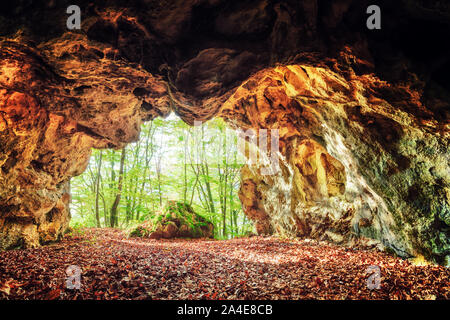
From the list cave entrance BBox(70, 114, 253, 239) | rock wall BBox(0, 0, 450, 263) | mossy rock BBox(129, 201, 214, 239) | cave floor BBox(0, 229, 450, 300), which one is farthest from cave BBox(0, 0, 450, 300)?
cave entrance BBox(70, 114, 253, 239)

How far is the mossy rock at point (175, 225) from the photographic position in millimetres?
11422

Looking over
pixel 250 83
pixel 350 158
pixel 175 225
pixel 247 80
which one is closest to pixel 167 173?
pixel 175 225

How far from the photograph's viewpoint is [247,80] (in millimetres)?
5777

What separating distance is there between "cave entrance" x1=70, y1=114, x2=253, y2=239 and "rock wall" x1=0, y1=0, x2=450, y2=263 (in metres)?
9.28

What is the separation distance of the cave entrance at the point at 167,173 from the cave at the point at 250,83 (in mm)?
9286

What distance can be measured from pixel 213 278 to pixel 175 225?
7527 millimetres

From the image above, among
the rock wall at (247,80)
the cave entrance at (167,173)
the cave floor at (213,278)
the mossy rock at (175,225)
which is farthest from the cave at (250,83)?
the cave entrance at (167,173)

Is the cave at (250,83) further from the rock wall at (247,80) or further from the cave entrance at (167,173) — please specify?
the cave entrance at (167,173)

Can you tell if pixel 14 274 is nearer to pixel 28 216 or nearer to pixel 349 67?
pixel 28 216

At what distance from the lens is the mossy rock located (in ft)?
37.5

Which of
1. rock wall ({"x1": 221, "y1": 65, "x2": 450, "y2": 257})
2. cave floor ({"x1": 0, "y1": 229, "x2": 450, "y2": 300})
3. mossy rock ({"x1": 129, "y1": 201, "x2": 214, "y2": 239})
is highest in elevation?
rock wall ({"x1": 221, "y1": 65, "x2": 450, "y2": 257})

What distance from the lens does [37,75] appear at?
5.08 m

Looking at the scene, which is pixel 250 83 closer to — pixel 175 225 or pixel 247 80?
pixel 247 80

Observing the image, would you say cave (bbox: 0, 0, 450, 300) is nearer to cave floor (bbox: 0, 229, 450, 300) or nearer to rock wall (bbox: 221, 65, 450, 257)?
rock wall (bbox: 221, 65, 450, 257)
